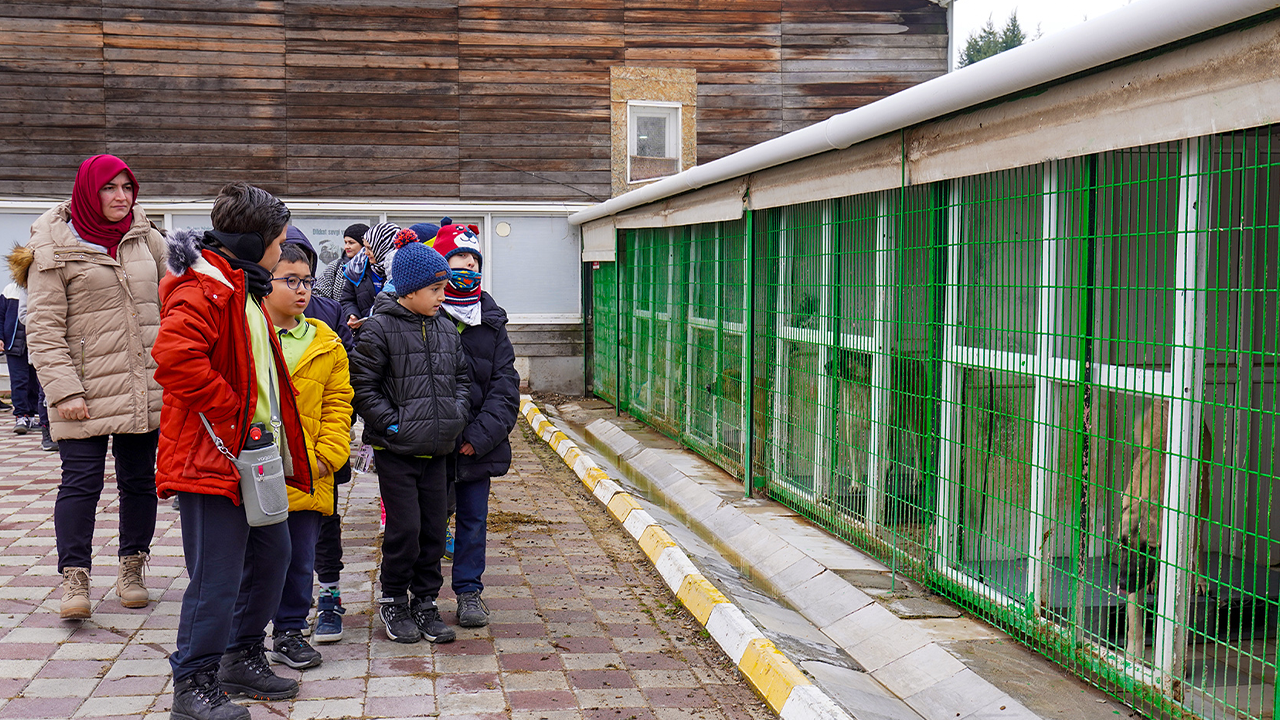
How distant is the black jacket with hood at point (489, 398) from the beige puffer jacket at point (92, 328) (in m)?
1.44

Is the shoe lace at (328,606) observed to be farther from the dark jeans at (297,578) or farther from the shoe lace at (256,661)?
the shoe lace at (256,661)

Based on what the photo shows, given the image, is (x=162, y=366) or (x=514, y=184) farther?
(x=514, y=184)

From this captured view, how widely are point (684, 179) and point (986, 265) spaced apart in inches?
161

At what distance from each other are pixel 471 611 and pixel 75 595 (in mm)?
1759

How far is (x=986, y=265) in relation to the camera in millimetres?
4980

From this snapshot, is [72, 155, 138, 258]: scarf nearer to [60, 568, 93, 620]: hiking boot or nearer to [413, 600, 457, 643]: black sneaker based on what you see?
[60, 568, 93, 620]: hiking boot

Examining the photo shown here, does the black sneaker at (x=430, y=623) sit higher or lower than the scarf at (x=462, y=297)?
lower

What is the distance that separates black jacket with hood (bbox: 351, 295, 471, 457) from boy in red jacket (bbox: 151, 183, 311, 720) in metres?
0.69

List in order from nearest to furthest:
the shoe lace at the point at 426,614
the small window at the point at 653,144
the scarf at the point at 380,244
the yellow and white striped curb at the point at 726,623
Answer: the yellow and white striped curb at the point at 726,623, the shoe lace at the point at 426,614, the scarf at the point at 380,244, the small window at the point at 653,144

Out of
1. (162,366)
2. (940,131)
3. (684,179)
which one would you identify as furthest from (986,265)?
(684,179)

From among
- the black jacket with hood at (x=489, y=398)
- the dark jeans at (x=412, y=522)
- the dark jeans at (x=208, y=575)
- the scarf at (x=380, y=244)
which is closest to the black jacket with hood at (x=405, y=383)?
the dark jeans at (x=412, y=522)

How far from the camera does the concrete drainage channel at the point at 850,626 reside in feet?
13.4

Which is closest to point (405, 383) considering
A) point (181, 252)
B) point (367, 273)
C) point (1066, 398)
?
point (181, 252)

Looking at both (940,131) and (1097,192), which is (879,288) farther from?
(1097,192)
